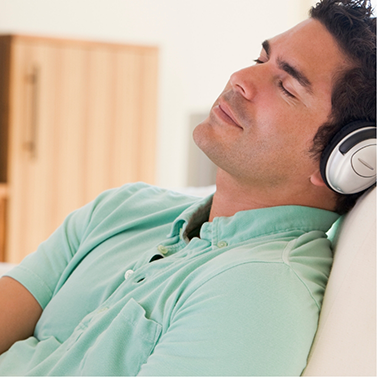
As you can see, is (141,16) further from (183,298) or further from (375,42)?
(183,298)

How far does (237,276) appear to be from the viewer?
773 millimetres

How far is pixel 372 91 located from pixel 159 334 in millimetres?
606

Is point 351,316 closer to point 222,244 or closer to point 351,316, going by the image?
point 351,316

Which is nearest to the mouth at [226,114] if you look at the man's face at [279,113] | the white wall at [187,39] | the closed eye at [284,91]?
the man's face at [279,113]

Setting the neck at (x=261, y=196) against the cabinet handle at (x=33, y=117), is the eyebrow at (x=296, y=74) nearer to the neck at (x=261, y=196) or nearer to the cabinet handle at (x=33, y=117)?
the neck at (x=261, y=196)

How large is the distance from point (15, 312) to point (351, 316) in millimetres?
744

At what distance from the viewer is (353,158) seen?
33.6 inches

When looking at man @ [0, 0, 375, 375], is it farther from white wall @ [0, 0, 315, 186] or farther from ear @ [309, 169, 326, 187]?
white wall @ [0, 0, 315, 186]

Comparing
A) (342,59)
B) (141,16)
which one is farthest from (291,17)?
(342,59)

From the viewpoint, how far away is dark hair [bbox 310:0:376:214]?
952 millimetres

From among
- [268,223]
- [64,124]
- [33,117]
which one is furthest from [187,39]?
[268,223]

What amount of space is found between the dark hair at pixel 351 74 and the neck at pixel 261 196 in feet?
0.14

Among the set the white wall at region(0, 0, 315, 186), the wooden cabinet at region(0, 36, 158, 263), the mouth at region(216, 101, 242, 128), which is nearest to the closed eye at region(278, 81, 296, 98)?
the mouth at region(216, 101, 242, 128)

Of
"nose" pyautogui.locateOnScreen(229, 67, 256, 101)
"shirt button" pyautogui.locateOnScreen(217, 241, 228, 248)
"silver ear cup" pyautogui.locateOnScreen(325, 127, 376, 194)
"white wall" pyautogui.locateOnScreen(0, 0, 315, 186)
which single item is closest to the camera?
"silver ear cup" pyautogui.locateOnScreen(325, 127, 376, 194)
